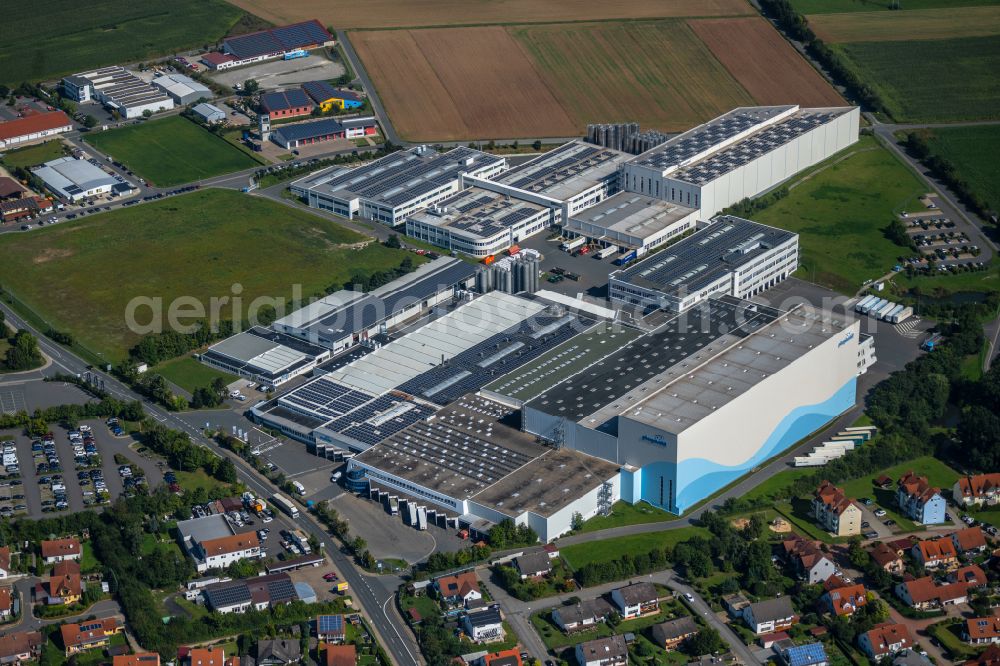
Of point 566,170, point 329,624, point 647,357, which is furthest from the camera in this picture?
point 566,170

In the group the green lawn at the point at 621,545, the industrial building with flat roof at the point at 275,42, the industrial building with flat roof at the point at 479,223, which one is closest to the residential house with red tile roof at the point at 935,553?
the green lawn at the point at 621,545

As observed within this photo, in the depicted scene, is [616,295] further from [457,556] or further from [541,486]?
[457,556]

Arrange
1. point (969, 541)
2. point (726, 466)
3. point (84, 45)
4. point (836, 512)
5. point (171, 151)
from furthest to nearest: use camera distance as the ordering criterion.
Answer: point (84, 45) < point (171, 151) < point (726, 466) < point (836, 512) < point (969, 541)

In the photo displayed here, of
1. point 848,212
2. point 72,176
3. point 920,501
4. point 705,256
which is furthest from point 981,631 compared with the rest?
point 72,176

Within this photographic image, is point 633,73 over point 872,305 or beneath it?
over

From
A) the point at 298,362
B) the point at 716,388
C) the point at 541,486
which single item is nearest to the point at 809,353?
the point at 716,388

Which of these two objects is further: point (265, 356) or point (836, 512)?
point (265, 356)

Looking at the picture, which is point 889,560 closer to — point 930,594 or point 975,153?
point 930,594
